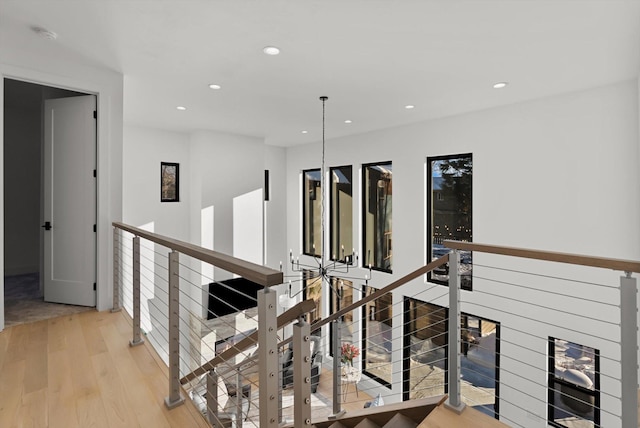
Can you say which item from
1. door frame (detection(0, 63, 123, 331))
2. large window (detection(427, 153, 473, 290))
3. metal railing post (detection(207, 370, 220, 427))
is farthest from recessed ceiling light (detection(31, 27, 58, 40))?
large window (detection(427, 153, 473, 290))

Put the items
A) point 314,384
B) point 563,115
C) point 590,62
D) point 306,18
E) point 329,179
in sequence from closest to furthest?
1. point 306,18
2. point 590,62
3. point 563,115
4. point 314,384
5. point 329,179

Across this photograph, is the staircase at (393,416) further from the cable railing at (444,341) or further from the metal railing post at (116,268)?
the metal railing post at (116,268)

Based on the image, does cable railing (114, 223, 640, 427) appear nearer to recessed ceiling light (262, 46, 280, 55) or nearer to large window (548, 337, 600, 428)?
large window (548, 337, 600, 428)

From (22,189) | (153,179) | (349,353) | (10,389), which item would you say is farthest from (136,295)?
(349,353)

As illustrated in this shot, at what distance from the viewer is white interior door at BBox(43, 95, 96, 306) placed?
3.28m

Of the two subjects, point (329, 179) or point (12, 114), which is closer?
point (12, 114)

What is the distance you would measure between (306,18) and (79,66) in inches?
85.2

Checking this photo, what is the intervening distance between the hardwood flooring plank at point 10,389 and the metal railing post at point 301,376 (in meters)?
1.59

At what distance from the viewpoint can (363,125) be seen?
18.6ft

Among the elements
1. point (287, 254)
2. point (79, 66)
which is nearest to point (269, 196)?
point (287, 254)

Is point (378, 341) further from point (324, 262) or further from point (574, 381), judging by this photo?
point (574, 381)

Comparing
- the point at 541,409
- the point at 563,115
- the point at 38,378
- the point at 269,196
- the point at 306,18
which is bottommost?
the point at 541,409

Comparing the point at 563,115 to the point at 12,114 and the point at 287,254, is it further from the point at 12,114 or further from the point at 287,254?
the point at 12,114

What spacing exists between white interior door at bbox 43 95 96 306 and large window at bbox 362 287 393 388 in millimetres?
4304
